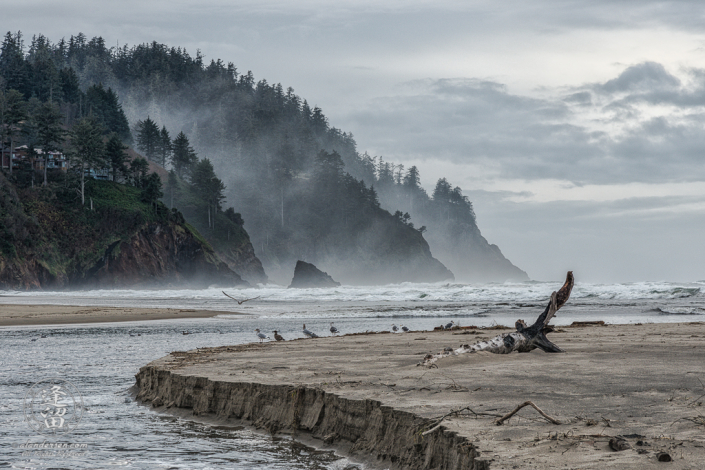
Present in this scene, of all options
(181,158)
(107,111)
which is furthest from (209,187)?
(107,111)

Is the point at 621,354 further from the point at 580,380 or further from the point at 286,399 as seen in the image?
the point at 286,399

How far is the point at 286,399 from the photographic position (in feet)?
24.0

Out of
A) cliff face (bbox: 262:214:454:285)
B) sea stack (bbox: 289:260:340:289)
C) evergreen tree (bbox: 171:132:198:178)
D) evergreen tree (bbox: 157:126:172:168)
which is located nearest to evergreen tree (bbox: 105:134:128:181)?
sea stack (bbox: 289:260:340:289)

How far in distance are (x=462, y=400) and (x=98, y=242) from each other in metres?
74.0

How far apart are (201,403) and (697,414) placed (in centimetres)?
580

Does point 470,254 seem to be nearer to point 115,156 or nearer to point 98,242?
point 115,156

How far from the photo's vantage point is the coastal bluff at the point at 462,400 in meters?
4.54

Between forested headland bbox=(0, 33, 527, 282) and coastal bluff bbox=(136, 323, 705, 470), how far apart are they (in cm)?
7551

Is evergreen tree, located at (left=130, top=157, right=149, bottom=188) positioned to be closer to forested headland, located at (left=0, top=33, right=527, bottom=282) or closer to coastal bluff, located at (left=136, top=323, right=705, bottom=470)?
forested headland, located at (left=0, top=33, right=527, bottom=282)

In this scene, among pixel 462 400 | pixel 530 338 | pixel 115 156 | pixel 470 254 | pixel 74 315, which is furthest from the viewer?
pixel 470 254

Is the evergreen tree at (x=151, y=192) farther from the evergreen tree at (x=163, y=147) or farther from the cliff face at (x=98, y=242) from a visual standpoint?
the evergreen tree at (x=163, y=147)

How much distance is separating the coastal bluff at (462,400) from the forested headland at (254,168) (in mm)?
75507

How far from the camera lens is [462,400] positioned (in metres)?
6.27

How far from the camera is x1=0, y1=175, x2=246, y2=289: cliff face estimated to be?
6569 cm
